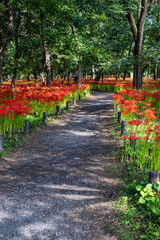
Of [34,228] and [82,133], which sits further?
[82,133]

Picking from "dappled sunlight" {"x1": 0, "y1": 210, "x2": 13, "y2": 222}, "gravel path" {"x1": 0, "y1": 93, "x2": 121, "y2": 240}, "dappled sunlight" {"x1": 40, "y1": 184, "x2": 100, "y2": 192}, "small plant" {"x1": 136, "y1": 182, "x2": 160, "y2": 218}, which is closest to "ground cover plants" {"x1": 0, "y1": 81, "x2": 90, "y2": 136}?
"gravel path" {"x1": 0, "y1": 93, "x2": 121, "y2": 240}

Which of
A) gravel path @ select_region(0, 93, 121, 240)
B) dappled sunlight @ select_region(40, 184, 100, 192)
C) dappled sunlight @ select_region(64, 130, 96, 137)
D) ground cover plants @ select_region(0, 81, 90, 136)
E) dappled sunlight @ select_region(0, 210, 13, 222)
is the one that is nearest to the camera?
gravel path @ select_region(0, 93, 121, 240)

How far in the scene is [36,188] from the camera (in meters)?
4.24

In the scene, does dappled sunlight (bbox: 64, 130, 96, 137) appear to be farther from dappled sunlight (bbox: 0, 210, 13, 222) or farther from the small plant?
dappled sunlight (bbox: 0, 210, 13, 222)

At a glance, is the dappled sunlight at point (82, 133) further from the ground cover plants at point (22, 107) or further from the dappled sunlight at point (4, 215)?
the dappled sunlight at point (4, 215)

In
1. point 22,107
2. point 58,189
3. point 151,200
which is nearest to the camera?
point 151,200

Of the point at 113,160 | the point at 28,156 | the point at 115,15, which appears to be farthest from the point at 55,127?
the point at 115,15

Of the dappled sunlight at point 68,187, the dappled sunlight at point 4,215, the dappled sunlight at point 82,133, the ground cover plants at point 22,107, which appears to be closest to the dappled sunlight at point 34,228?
the dappled sunlight at point 4,215

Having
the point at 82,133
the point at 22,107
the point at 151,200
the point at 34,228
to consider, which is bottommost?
the point at 34,228

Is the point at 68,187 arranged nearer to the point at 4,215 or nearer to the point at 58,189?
the point at 58,189

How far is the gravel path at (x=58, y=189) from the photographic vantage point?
3.09m

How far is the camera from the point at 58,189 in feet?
13.8

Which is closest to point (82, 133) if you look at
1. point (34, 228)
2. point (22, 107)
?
point (22, 107)

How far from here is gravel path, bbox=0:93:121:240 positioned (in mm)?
3086
